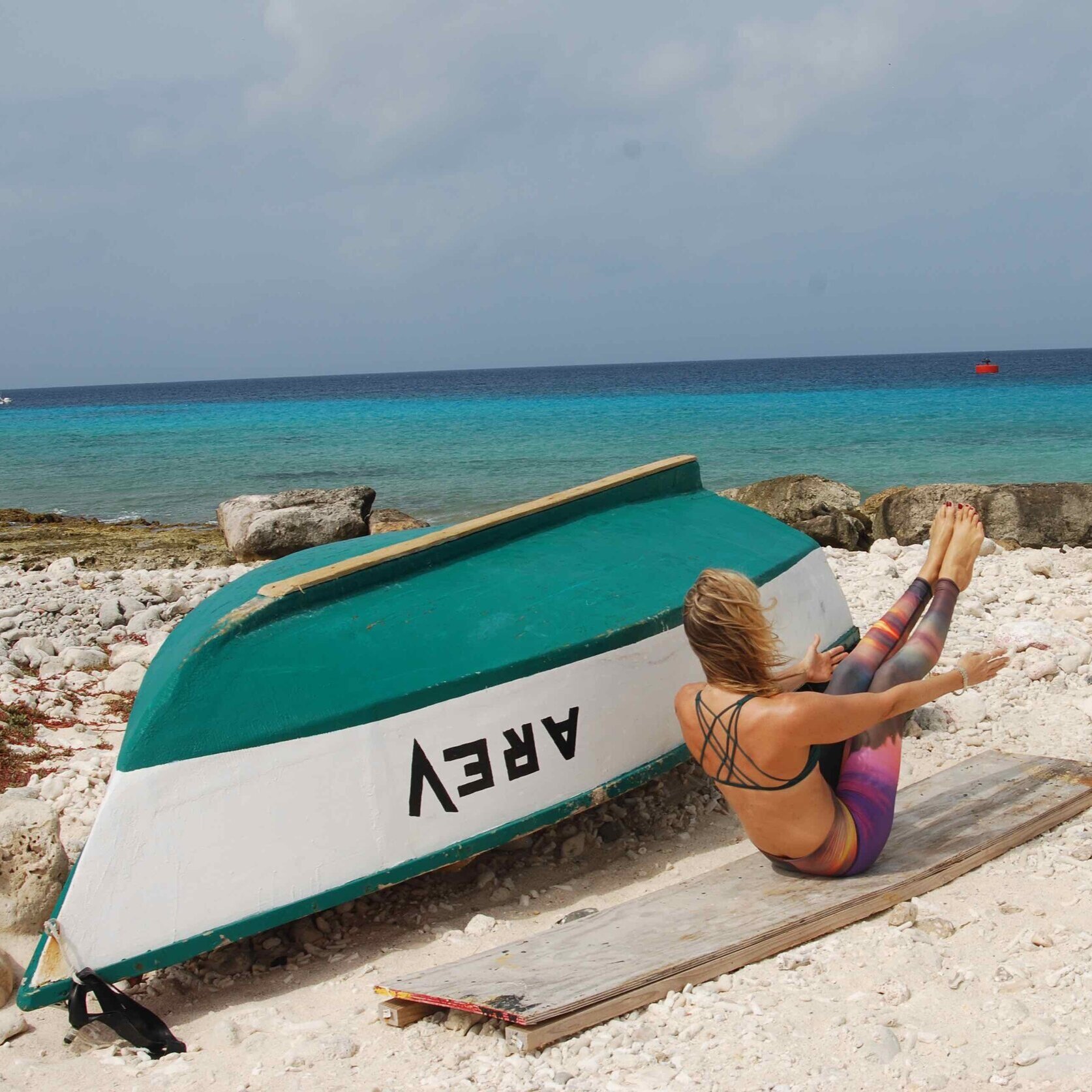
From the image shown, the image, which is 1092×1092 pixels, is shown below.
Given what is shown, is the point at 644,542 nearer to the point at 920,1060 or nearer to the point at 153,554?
the point at 920,1060

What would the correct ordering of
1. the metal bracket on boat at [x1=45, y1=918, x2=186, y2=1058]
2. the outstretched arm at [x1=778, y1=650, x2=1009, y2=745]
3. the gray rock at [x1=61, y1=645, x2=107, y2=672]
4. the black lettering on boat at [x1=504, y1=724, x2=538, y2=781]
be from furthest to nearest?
the gray rock at [x1=61, y1=645, x2=107, y2=672] → the black lettering on boat at [x1=504, y1=724, x2=538, y2=781] → the outstretched arm at [x1=778, y1=650, x2=1009, y2=745] → the metal bracket on boat at [x1=45, y1=918, x2=186, y2=1058]

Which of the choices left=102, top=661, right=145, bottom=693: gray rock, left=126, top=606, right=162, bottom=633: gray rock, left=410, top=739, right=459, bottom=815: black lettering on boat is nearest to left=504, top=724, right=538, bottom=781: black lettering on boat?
left=410, top=739, right=459, bottom=815: black lettering on boat

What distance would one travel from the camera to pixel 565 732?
3848 mm

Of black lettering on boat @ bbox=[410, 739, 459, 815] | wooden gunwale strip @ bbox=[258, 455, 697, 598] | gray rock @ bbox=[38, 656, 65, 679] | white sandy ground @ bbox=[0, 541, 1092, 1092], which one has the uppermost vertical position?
wooden gunwale strip @ bbox=[258, 455, 697, 598]

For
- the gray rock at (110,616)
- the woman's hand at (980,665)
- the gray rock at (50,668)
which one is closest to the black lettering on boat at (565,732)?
the woman's hand at (980,665)

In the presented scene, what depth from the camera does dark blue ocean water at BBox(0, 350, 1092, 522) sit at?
2212 centimetres

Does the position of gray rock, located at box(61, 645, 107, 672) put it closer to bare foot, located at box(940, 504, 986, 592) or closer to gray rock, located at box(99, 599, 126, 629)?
gray rock, located at box(99, 599, 126, 629)

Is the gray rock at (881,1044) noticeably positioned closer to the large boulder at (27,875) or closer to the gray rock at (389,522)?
the large boulder at (27,875)

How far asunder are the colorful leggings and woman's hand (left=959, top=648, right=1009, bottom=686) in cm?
15

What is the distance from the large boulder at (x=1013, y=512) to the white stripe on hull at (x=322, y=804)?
7.54m

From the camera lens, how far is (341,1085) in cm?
278

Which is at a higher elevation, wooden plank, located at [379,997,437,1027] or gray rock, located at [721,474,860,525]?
gray rock, located at [721,474,860,525]

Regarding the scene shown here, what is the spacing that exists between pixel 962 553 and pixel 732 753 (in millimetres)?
1358

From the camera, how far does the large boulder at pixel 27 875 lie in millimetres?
3787
